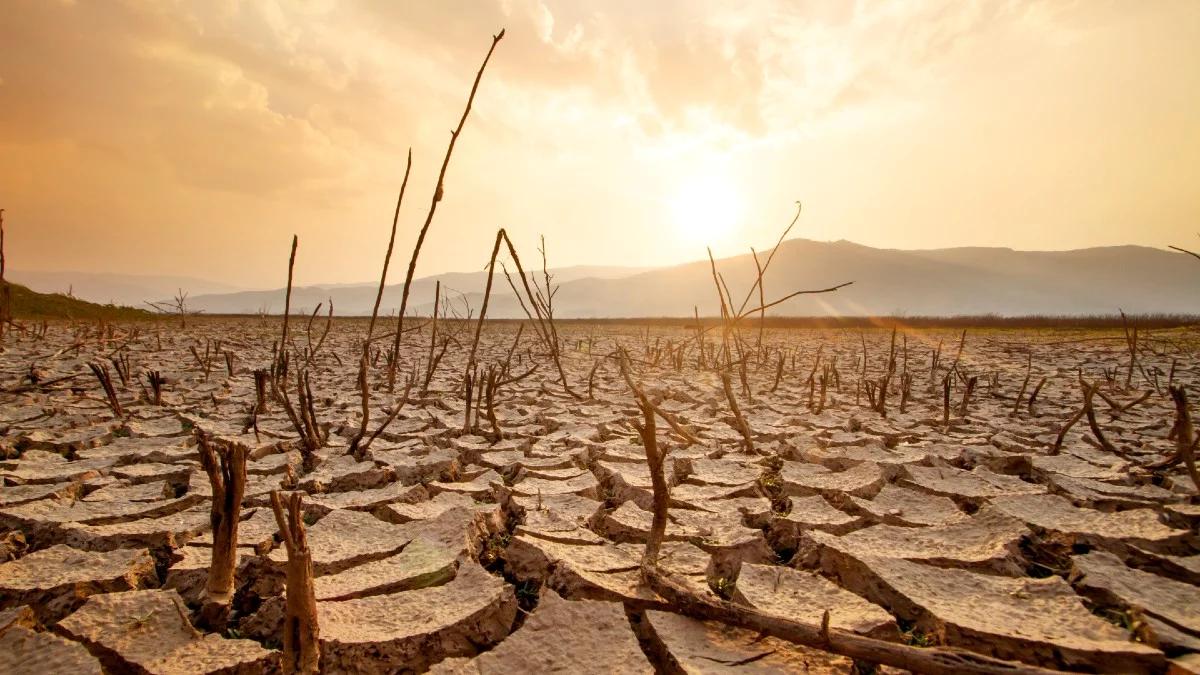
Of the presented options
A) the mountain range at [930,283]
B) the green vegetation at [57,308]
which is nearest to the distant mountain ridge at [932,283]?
the mountain range at [930,283]

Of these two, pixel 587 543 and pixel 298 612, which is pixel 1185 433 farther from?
pixel 298 612

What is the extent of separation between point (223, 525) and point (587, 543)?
0.83 m

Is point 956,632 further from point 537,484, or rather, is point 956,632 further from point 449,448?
point 449,448

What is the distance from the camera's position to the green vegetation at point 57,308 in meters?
11.3

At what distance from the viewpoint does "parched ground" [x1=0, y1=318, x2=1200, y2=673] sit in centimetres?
99

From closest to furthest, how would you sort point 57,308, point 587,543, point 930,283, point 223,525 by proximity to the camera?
point 223,525
point 587,543
point 57,308
point 930,283

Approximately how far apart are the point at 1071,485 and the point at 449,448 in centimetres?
236

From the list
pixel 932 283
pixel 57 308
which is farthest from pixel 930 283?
pixel 57 308

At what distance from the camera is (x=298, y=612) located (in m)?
0.91

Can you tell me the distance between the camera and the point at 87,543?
1383 millimetres

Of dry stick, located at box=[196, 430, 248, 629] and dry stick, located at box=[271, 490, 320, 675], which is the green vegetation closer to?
dry stick, located at box=[196, 430, 248, 629]

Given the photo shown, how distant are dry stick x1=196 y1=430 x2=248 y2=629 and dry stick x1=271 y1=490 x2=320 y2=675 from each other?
25 centimetres

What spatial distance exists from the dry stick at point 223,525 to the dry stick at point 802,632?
2.75ft

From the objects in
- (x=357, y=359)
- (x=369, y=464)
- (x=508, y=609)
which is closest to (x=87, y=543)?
(x=369, y=464)
